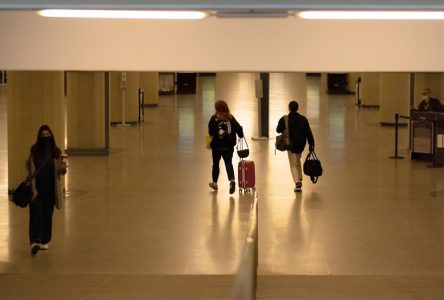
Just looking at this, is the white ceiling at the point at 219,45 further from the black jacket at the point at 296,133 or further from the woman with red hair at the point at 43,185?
the black jacket at the point at 296,133

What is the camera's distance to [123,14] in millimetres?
6641

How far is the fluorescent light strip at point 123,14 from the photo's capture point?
6.50 metres

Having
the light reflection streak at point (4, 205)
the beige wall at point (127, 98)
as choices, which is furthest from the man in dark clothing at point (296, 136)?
the beige wall at point (127, 98)

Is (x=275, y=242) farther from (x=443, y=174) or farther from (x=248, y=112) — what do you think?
Answer: (x=248, y=112)

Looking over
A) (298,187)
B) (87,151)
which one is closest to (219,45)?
(298,187)

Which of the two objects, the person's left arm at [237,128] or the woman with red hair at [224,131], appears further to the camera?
the woman with red hair at [224,131]

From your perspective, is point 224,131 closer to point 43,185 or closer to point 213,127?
point 213,127

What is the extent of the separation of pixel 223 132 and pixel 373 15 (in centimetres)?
1006

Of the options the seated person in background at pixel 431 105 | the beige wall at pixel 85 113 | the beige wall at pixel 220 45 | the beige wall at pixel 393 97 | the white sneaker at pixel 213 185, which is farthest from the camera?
the beige wall at pixel 393 97

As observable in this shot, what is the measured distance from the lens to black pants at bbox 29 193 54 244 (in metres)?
12.1

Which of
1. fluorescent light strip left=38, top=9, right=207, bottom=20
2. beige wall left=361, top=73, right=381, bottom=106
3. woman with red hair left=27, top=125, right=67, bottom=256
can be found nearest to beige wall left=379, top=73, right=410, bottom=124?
beige wall left=361, top=73, right=381, bottom=106

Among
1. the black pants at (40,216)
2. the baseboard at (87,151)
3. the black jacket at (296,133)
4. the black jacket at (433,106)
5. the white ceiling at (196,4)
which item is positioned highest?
the white ceiling at (196,4)

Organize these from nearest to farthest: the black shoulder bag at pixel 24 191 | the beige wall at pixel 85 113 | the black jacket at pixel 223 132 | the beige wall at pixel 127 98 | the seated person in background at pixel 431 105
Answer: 1. the black shoulder bag at pixel 24 191
2. the black jacket at pixel 223 132
3. the seated person in background at pixel 431 105
4. the beige wall at pixel 85 113
5. the beige wall at pixel 127 98

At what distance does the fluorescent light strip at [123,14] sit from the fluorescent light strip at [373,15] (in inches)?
28.3
